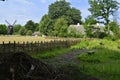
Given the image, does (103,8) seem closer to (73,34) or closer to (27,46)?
(73,34)

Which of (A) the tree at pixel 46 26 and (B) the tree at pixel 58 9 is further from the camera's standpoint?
(B) the tree at pixel 58 9

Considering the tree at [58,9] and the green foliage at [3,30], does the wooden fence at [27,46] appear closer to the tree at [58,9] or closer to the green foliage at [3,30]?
the green foliage at [3,30]

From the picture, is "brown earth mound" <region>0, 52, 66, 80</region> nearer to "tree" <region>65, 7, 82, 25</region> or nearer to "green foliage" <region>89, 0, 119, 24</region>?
"green foliage" <region>89, 0, 119, 24</region>

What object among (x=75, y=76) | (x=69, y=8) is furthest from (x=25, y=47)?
(x=69, y=8)

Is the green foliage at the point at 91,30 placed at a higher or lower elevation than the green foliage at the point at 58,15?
lower

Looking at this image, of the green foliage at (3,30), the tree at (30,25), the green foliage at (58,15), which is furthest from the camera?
the tree at (30,25)

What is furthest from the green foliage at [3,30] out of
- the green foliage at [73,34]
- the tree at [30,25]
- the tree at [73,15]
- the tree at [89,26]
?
the tree at [89,26]

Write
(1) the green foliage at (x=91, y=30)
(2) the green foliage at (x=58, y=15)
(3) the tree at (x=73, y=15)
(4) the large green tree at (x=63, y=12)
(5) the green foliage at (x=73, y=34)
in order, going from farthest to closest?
(4) the large green tree at (x=63, y=12), (3) the tree at (x=73, y=15), (2) the green foliage at (x=58, y=15), (5) the green foliage at (x=73, y=34), (1) the green foliage at (x=91, y=30)

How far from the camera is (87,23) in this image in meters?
75.3

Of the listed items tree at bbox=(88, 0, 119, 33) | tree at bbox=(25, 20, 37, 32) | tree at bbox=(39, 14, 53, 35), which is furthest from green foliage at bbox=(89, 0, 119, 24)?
tree at bbox=(25, 20, 37, 32)

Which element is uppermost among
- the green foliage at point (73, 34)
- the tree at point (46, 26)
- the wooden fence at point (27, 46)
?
the tree at point (46, 26)

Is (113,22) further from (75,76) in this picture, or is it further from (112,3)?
(75,76)

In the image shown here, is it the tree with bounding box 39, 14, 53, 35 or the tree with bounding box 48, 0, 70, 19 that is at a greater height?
the tree with bounding box 48, 0, 70, 19

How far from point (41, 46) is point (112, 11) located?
184 ft
